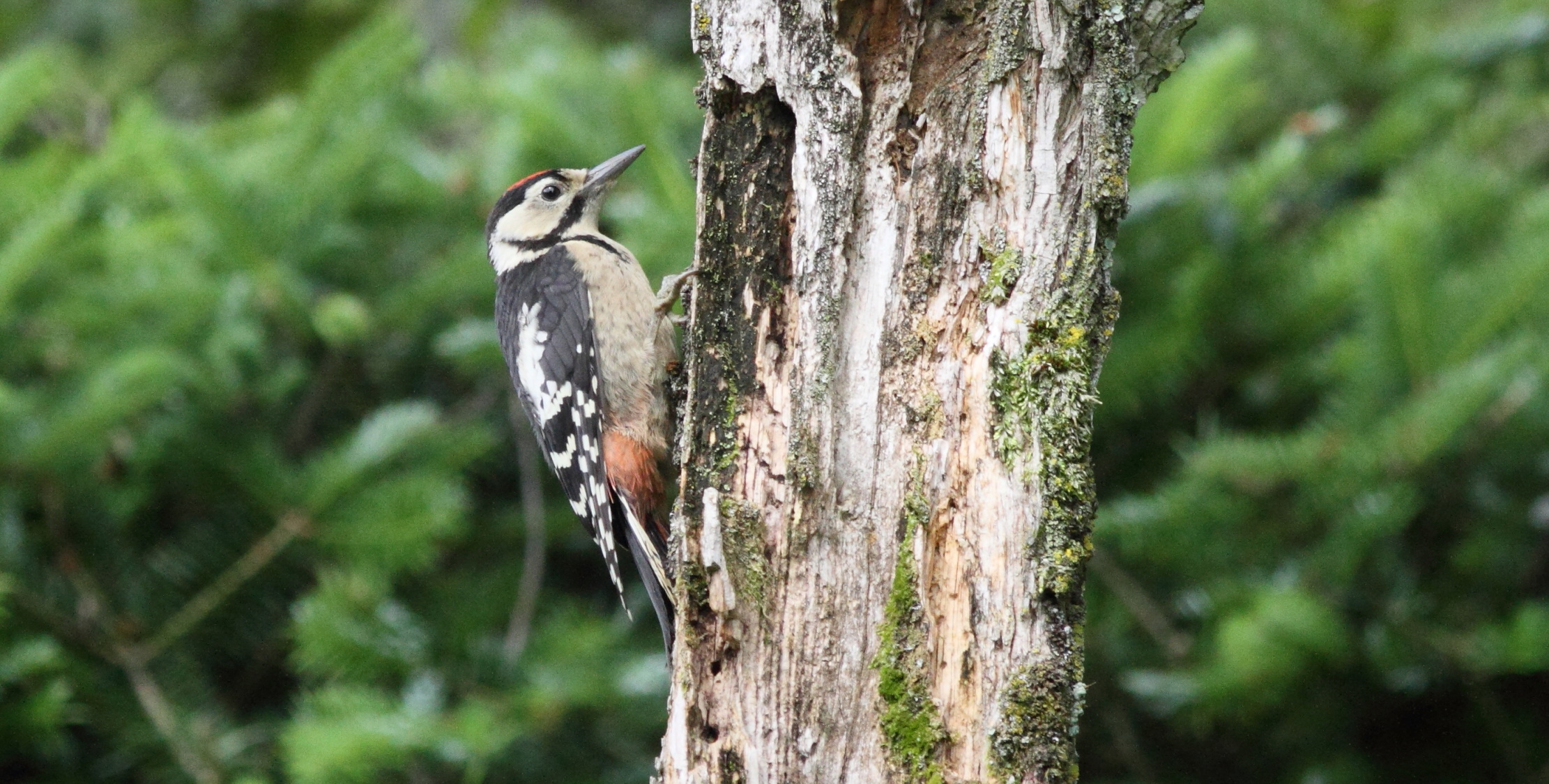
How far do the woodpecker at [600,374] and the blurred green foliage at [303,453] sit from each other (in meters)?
0.46

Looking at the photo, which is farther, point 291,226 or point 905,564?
point 291,226

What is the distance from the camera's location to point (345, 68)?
4582mm

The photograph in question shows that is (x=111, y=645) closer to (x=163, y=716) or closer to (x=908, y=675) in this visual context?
(x=163, y=716)

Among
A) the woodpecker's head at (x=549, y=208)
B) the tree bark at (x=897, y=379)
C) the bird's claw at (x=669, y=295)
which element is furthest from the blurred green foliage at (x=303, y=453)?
the tree bark at (x=897, y=379)

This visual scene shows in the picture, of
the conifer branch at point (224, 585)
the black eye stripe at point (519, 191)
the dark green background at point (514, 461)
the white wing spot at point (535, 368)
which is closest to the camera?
the white wing spot at point (535, 368)

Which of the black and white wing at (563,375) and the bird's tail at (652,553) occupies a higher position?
the black and white wing at (563,375)

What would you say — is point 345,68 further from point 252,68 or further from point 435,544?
point 252,68

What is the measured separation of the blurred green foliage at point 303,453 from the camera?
4156 millimetres

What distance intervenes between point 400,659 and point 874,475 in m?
2.52

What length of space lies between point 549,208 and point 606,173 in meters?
0.25

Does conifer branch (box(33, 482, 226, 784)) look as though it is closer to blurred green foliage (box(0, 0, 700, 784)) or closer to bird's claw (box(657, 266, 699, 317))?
blurred green foliage (box(0, 0, 700, 784))

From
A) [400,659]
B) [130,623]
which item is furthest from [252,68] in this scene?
[400,659]

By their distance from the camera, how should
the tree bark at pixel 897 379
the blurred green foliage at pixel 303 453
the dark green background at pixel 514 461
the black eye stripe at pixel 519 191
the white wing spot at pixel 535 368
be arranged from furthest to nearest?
1. the black eye stripe at pixel 519 191
2. the blurred green foliage at pixel 303 453
3. the dark green background at pixel 514 461
4. the white wing spot at pixel 535 368
5. the tree bark at pixel 897 379

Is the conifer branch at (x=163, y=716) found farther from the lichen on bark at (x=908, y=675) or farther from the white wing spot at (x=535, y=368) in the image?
the lichen on bark at (x=908, y=675)
